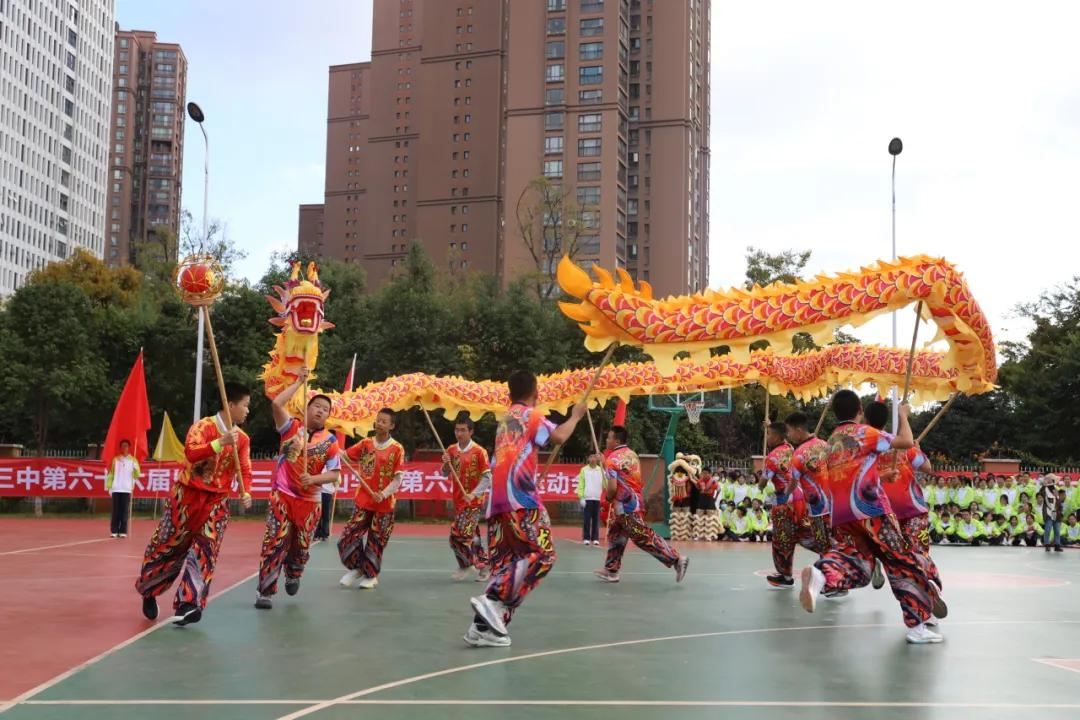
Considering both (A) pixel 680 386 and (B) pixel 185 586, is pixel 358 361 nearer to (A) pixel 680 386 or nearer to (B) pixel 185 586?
(A) pixel 680 386

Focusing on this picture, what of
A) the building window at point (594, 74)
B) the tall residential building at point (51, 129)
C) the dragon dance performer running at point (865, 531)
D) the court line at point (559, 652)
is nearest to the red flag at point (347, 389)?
the court line at point (559, 652)

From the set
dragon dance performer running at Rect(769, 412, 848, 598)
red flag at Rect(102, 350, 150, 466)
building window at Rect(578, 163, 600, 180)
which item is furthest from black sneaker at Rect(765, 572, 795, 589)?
building window at Rect(578, 163, 600, 180)

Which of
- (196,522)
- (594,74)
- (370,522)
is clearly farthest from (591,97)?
(196,522)

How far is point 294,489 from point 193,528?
4.25 ft

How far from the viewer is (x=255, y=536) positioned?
60.2ft

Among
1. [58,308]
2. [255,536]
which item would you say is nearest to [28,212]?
[58,308]

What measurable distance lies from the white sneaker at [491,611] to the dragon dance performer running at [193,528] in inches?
80.7

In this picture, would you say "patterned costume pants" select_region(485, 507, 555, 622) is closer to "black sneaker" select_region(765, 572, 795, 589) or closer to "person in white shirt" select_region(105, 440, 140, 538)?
"black sneaker" select_region(765, 572, 795, 589)

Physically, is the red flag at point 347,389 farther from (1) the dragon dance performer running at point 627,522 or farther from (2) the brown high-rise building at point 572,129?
(2) the brown high-rise building at point 572,129

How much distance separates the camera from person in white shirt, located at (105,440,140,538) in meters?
16.5

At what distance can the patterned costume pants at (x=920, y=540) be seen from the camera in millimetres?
7594

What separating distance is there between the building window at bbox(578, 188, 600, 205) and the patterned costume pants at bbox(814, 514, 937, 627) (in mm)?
58942

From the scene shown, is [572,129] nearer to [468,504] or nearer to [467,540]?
[468,504]

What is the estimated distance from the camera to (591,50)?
65.9 metres
